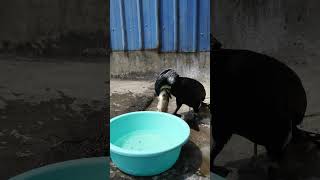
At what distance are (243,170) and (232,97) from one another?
259mm

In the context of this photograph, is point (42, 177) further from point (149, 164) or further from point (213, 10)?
point (213, 10)

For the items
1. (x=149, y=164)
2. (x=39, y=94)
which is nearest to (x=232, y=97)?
(x=39, y=94)

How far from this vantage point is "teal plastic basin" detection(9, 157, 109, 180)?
1.21 meters

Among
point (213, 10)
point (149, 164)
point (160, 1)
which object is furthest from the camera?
point (160, 1)

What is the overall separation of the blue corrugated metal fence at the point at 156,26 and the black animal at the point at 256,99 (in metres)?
Answer: 0.57

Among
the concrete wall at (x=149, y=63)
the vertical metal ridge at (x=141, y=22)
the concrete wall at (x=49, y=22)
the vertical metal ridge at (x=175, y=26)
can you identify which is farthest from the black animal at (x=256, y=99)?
the vertical metal ridge at (x=141, y=22)

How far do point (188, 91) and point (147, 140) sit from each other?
13.2 inches

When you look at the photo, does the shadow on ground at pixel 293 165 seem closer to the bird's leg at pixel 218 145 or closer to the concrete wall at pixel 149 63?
the bird's leg at pixel 218 145

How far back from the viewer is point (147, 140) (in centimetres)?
179

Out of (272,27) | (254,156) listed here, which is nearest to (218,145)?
(254,156)

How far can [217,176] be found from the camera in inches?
49.2

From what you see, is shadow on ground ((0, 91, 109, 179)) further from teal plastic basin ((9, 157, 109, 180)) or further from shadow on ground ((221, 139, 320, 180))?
shadow on ground ((221, 139, 320, 180))

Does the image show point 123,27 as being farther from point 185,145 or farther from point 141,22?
point 185,145

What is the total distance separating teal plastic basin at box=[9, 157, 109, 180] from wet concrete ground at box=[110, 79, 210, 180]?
36 cm
